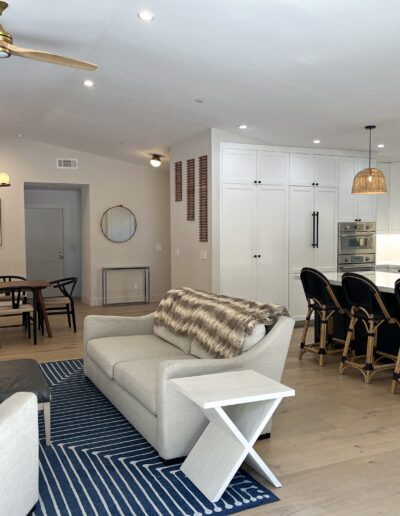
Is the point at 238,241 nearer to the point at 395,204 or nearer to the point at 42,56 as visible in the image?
the point at 395,204

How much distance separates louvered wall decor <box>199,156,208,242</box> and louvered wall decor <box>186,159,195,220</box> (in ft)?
0.79

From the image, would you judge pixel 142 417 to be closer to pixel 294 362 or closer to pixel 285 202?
pixel 294 362

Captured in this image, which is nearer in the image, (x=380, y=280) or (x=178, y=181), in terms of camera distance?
(x=380, y=280)

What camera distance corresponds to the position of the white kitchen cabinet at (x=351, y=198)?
7410 millimetres

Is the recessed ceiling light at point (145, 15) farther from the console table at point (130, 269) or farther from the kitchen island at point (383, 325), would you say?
the console table at point (130, 269)

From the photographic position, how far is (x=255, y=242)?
22.3ft

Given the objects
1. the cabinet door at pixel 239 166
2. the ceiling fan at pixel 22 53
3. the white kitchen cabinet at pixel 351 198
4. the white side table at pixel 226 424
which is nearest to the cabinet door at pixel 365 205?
the white kitchen cabinet at pixel 351 198

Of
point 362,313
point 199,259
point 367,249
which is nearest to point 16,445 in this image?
point 362,313

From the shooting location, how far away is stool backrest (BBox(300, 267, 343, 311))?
4891 millimetres

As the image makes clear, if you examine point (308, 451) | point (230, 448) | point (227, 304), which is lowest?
point (308, 451)

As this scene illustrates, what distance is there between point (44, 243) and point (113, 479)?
7766 mm

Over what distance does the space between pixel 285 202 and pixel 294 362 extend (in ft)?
8.67

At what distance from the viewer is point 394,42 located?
138 inches

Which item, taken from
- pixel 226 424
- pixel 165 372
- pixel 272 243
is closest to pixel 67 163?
pixel 272 243
